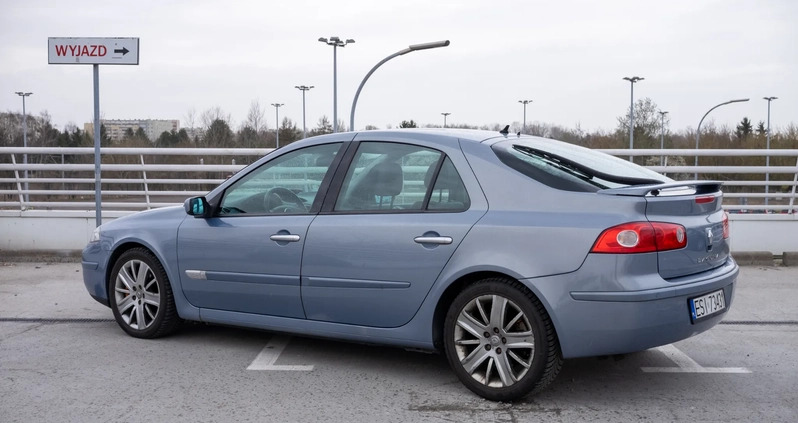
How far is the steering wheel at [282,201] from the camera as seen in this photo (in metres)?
5.36

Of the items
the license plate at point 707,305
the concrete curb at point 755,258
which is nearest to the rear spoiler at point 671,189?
the license plate at point 707,305

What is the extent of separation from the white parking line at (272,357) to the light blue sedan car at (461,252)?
237 mm

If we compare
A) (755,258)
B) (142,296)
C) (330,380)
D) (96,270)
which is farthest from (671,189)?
(755,258)

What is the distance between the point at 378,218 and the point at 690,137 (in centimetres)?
5657

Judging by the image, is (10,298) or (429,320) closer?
(429,320)

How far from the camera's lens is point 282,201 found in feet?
17.9

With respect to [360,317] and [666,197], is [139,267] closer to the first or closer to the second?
[360,317]

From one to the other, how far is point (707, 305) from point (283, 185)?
8.71 feet

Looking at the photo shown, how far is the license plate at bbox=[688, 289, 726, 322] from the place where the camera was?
4406 mm

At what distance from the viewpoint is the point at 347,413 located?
4.37m

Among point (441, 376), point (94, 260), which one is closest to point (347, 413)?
point (441, 376)

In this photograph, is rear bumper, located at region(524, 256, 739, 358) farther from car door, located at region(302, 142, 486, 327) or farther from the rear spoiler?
car door, located at region(302, 142, 486, 327)

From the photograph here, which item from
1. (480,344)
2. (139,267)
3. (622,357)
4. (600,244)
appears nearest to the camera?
(600,244)

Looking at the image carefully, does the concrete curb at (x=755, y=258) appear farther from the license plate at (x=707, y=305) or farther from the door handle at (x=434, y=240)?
the door handle at (x=434, y=240)
